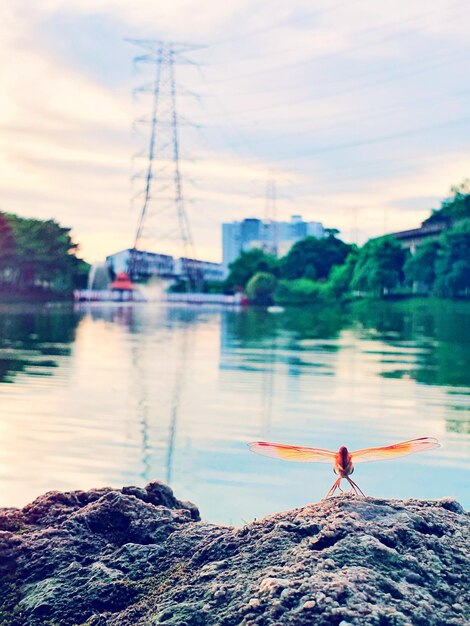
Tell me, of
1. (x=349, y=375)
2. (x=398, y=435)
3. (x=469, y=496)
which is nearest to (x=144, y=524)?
(x=469, y=496)

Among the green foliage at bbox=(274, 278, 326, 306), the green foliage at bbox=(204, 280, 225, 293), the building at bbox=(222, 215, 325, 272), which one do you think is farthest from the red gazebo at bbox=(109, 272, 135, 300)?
the building at bbox=(222, 215, 325, 272)

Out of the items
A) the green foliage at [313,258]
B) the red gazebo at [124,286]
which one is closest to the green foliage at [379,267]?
the green foliage at [313,258]

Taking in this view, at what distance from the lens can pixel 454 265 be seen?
157 ft

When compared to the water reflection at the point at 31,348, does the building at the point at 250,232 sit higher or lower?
higher

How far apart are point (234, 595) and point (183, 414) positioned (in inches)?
253

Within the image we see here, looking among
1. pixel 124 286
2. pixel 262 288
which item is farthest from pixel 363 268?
pixel 124 286

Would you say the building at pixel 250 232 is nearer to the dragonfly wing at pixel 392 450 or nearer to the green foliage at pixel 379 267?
the green foliage at pixel 379 267

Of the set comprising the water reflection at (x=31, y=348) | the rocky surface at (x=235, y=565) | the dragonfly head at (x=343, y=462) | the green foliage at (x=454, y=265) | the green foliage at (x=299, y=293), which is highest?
the green foliage at (x=454, y=265)

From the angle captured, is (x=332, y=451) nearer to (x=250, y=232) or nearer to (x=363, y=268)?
(x=363, y=268)

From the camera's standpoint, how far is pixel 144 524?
2322 millimetres

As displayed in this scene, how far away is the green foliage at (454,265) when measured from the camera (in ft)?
156

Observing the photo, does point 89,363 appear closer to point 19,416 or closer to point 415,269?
point 19,416

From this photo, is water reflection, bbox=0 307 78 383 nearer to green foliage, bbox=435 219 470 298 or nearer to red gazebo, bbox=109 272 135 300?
green foliage, bbox=435 219 470 298

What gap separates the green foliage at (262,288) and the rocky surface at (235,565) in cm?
6134
